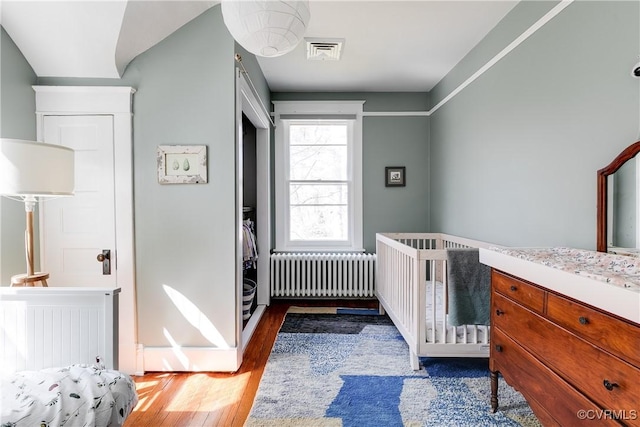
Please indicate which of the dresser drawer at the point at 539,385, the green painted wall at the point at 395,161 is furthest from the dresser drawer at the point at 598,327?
the green painted wall at the point at 395,161

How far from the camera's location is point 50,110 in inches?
82.4

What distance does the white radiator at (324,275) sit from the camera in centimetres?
352

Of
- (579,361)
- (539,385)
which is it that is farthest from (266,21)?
(539,385)

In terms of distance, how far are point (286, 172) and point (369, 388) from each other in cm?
249

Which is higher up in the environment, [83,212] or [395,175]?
[395,175]

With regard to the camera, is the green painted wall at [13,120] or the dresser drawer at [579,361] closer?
the dresser drawer at [579,361]

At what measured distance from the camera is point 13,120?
193 cm

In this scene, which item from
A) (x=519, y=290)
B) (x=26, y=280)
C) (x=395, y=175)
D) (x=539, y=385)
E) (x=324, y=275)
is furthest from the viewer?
(x=395, y=175)

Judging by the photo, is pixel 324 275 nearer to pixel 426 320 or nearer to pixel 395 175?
pixel 395 175

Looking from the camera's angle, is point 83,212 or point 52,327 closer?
point 52,327

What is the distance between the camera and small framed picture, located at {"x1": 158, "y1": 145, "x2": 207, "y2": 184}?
6.89 ft

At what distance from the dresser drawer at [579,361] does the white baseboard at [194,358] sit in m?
1.70

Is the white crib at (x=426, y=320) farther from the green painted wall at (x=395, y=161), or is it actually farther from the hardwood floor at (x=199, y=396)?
the green painted wall at (x=395, y=161)

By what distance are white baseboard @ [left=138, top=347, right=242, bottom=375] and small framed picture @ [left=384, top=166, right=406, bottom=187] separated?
8.22ft
